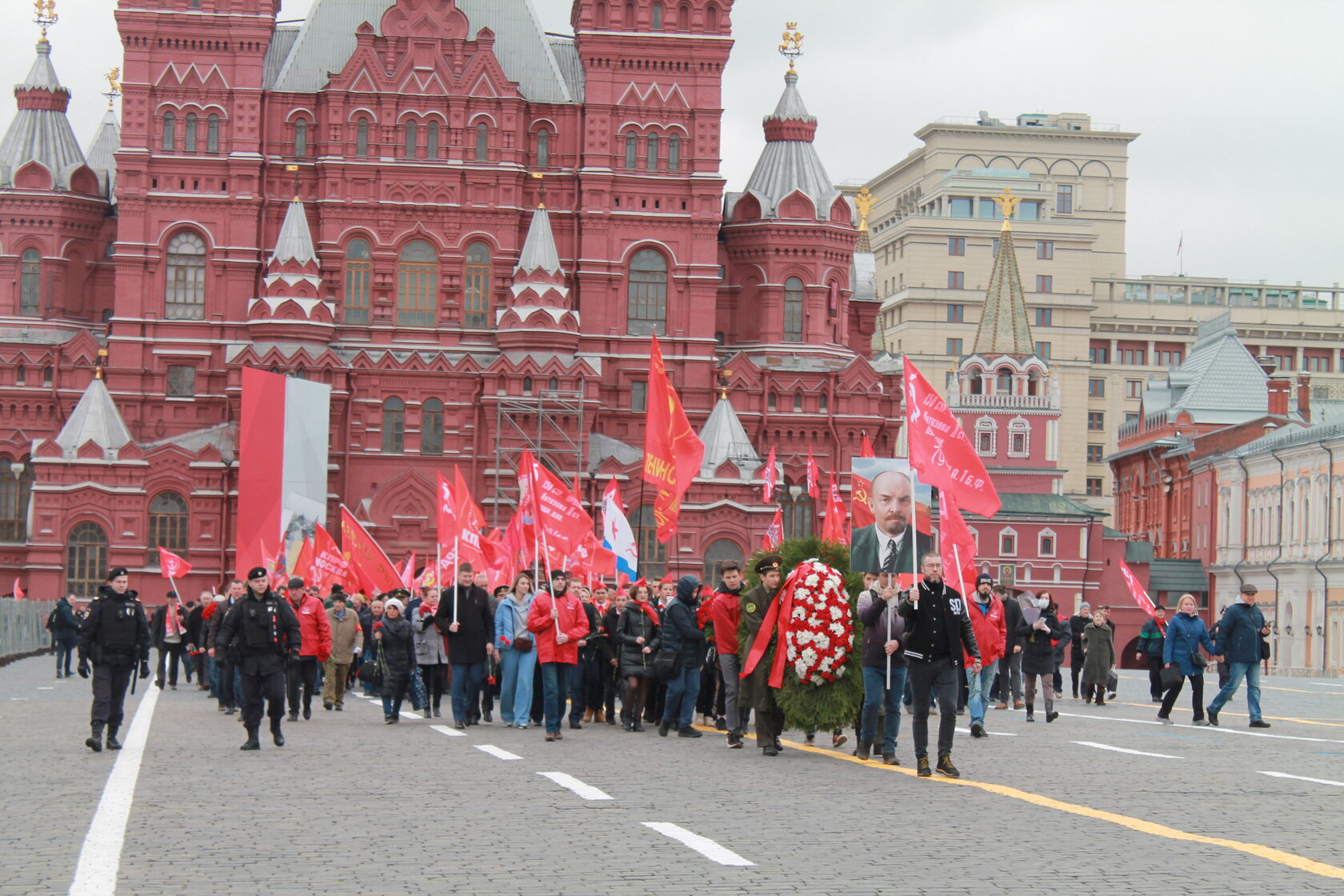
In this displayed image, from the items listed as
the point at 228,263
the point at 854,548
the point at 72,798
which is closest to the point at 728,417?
the point at 228,263

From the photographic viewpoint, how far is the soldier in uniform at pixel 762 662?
21.0m

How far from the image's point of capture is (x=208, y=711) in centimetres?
2900

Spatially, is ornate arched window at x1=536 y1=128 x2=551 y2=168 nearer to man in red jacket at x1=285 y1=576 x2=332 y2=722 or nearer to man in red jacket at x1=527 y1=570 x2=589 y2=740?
man in red jacket at x1=285 y1=576 x2=332 y2=722

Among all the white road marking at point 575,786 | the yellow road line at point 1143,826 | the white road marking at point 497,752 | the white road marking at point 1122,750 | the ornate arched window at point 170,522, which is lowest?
the white road marking at point 497,752

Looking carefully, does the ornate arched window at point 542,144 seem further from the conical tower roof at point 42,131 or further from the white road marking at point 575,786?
the white road marking at point 575,786

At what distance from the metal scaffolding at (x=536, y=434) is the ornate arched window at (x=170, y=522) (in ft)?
32.1

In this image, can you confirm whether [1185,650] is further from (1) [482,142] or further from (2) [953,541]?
(1) [482,142]

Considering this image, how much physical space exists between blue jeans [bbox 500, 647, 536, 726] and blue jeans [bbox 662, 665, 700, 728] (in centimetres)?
191

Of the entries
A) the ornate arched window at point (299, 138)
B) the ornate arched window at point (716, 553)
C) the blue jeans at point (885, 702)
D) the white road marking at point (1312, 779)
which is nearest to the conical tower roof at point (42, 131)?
the ornate arched window at point (299, 138)

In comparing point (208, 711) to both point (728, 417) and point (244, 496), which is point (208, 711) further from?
point (728, 417)

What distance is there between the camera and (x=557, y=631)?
80.3 feet

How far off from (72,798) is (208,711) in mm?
12740

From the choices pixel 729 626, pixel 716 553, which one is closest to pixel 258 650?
pixel 729 626

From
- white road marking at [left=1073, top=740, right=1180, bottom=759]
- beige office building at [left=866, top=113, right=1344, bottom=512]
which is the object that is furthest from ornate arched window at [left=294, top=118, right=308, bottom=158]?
beige office building at [left=866, top=113, right=1344, bottom=512]
